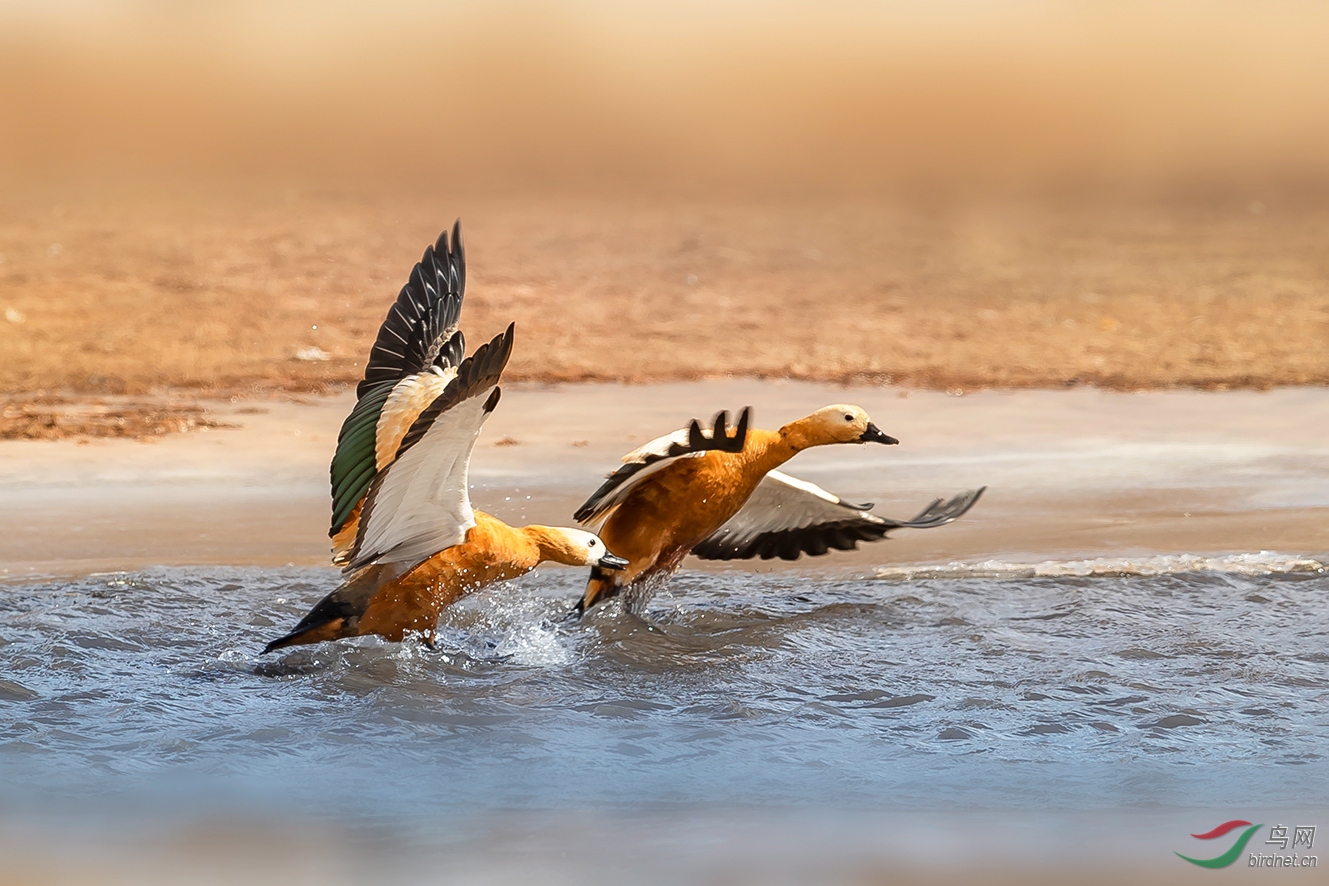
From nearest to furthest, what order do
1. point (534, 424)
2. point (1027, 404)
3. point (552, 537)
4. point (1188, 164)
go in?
point (552, 537) → point (534, 424) → point (1027, 404) → point (1188, 164)

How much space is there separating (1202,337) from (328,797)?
10.3 m

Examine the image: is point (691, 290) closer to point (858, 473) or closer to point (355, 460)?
point (858, 473)

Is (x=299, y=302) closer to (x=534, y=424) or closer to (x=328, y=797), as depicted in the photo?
(x=534, y=424)

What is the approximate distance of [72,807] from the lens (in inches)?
175

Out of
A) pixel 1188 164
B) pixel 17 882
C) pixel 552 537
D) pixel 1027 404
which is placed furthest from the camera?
pixel 1188 164

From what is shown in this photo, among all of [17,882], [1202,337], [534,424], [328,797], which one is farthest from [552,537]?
[1202,337]

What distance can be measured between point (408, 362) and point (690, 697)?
1862 mm

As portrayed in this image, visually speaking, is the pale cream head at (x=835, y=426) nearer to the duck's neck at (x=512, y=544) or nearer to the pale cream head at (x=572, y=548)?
the pale cream head at (x=572, y=548)

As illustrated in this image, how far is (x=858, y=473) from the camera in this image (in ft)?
29.5

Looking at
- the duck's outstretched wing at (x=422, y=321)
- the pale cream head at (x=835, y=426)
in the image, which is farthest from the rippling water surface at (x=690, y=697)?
the duck's outstretched wing at (x=422, y=321)

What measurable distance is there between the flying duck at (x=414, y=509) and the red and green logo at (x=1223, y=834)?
96.1 inches

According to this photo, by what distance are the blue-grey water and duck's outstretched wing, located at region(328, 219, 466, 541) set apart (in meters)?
0.77

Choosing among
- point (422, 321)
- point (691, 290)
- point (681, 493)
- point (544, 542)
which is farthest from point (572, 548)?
point (691, 290)

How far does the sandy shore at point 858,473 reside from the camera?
24.9 feet
